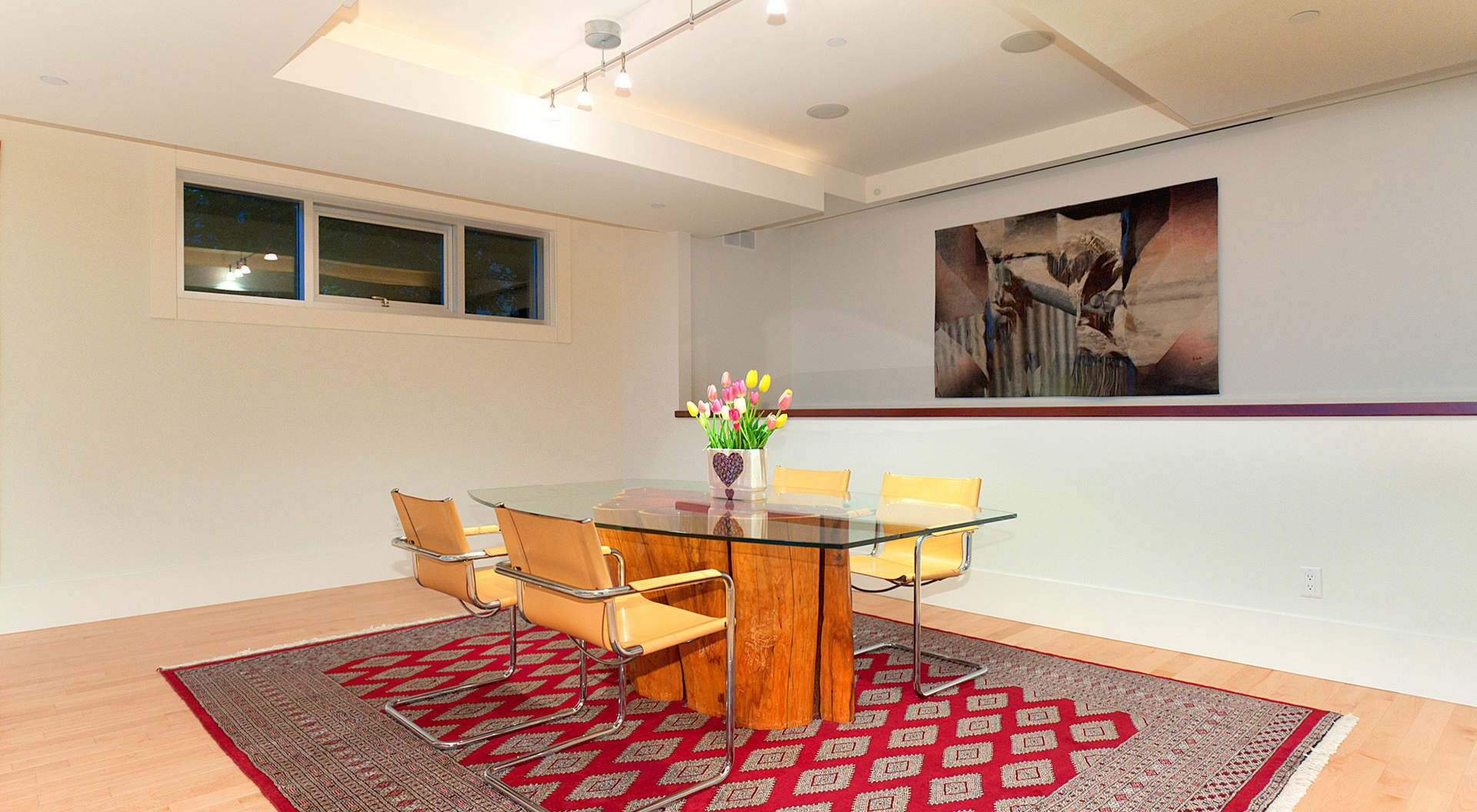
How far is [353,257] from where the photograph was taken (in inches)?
225

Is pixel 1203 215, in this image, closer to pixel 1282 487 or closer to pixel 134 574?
pixel 1282 487

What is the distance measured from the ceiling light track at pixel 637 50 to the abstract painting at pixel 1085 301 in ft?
9.31

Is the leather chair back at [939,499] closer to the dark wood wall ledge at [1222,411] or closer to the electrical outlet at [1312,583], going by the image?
the dark wood wall ledge at [1222,411]

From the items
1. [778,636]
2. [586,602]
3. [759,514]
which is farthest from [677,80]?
[586,602]

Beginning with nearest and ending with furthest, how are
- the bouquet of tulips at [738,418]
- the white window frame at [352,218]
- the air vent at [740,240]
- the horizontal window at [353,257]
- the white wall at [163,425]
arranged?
the bouquet of tulips at [738,418]
the white wall at [163,425]
the white window frame at [352,218]
the horizontal window at [353,257]
the air vent at [740,240]

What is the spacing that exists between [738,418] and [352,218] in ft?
12.3

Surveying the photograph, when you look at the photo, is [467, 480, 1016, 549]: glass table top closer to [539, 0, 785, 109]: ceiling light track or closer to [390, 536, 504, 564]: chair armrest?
[390, 536, 504, 564]: chair armrest

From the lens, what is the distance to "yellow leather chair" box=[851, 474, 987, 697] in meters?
3.25

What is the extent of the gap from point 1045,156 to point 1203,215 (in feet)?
3.38

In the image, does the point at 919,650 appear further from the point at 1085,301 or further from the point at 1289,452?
the point at 1085,301

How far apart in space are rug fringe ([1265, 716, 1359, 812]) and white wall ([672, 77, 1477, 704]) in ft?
2.21

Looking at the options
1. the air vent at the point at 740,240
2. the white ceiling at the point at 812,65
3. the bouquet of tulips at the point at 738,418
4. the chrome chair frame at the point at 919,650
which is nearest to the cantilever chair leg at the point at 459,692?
the bouquet of tulips at the point at 738,418

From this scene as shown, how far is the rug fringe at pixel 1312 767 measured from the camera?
7.73 ft

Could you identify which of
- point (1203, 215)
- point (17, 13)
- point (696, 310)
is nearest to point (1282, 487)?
point (1203, 215)
